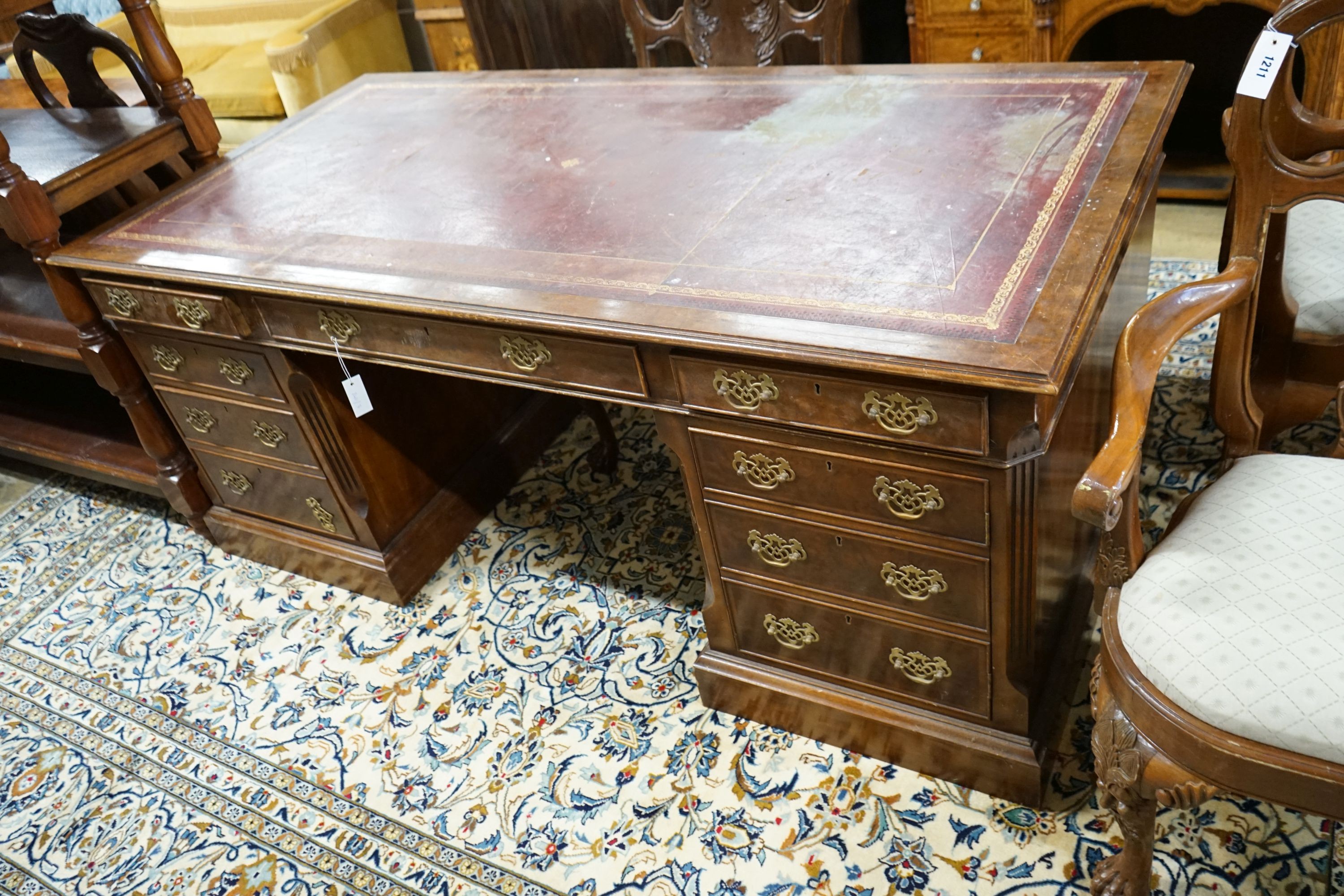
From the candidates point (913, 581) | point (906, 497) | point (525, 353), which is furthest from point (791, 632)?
point (525, 353)

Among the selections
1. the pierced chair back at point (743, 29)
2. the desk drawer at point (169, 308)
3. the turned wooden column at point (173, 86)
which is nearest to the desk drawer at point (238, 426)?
the desk drawer at point (169, 308)

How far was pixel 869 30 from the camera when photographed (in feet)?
10.9

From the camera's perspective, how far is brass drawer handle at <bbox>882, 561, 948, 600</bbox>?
1.45 meters

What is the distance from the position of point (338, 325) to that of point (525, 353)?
38 centimetres

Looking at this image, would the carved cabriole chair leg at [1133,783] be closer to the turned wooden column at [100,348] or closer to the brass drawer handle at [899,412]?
the brass drawer handle at [899,412]

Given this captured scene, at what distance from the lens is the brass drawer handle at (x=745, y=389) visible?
4.43 ft

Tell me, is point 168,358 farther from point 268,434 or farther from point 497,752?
point 497,752

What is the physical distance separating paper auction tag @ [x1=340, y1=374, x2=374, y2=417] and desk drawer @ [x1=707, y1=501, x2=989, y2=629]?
26.3 inches

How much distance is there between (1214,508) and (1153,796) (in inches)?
14.1

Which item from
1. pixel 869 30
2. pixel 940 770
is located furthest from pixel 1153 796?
pixel 869 30

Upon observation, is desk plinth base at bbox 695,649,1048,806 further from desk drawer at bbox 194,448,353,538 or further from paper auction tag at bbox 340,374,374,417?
desk drawer at bbox 194,448,353,538

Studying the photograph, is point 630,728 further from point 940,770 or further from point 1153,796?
point 1153,796

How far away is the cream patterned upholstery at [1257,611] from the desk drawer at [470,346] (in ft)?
2.38

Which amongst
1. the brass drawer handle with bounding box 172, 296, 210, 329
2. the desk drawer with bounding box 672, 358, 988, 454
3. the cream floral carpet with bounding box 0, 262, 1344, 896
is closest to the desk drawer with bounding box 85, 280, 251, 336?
the brass drawer handle with bounding box 172, 296, 210, 329
